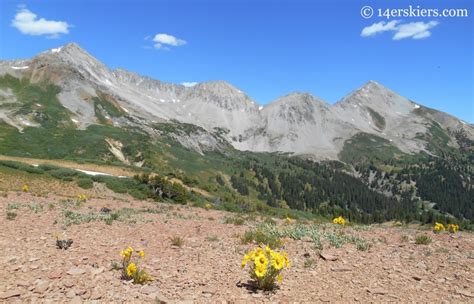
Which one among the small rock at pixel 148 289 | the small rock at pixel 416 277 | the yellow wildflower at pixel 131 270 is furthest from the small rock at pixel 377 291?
the yellow wildflower at pixel 131 270

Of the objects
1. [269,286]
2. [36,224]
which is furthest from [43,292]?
[36,224]

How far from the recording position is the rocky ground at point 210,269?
10375 mm

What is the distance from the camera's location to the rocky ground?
1038cm

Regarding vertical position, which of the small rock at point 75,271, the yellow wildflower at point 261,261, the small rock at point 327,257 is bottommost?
the small rock at point 75,271

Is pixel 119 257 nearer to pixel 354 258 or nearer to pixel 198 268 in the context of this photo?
pixel 198 268

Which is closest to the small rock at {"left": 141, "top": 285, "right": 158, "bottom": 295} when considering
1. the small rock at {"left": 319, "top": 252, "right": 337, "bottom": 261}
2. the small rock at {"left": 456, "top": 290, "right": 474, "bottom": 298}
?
the small rock at {"left": 319, "top": 252, "right": 337, "bottom": 261}

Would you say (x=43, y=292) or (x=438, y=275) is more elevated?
(x=438, y=275)

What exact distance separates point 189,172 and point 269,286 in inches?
5856

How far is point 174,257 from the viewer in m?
13.6

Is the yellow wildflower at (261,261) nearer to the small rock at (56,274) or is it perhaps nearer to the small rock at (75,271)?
the small rock at (75,271)

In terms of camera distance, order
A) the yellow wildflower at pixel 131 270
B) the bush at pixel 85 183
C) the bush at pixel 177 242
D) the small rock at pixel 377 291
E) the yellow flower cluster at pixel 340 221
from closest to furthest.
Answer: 1. the small rock at pixel 377 291
2. the yellow wildflower at pixel 131 270
3. the bush at pixel 177 242
4. the yellow flower cluster at pixel 340 221
5. the bush at pixel 85 183

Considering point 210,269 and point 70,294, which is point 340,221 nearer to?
point 210,269

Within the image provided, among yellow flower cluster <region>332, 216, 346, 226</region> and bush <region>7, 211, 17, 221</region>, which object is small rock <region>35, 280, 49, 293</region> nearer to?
bush <region>7, 211, 17, 221</region>

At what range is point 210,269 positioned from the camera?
491 inches
